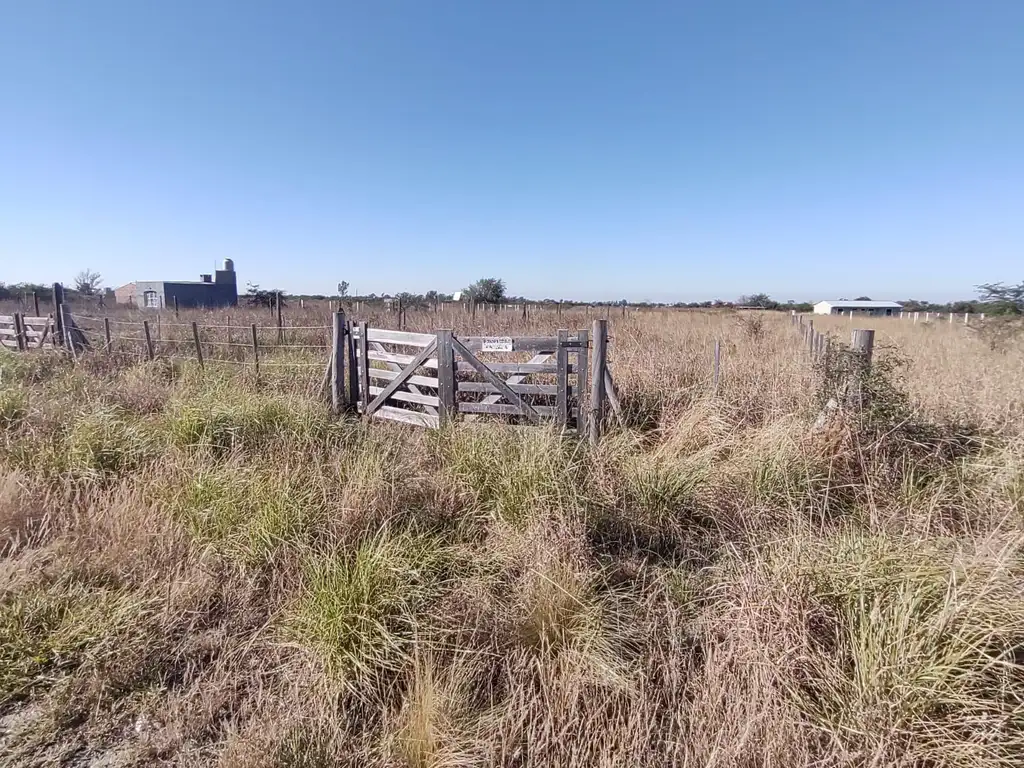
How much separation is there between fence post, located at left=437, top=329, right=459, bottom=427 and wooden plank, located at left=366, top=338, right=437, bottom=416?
17cm

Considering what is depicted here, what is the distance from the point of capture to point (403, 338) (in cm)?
694

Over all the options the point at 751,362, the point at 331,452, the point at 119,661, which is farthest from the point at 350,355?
the point at 751,362

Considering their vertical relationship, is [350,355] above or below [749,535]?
Answer: above

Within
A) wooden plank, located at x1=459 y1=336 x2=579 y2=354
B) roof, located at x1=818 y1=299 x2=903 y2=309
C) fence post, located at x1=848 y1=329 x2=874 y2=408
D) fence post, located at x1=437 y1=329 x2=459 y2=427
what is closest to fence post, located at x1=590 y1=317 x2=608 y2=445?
wooden plank, located at x1=459 y1=336 x2=579 y2=354

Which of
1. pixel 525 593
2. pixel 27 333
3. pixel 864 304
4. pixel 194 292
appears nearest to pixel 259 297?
pixel 194 292

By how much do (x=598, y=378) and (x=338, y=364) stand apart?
4175 millimetres

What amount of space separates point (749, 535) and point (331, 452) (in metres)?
3.84

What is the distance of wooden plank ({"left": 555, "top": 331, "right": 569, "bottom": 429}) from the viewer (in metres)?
5.79

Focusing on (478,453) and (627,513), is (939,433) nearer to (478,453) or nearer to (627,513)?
(627,513)

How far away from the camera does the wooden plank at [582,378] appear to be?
5793 millimetres

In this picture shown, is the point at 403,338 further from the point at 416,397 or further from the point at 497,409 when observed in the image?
the point at 497,409

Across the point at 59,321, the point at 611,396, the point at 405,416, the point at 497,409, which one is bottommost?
the point at 405,416

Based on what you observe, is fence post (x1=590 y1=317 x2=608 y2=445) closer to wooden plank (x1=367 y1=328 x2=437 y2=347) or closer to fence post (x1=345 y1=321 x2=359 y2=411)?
wooden plank (x1=367 y1=328 x2=437 y2=347)

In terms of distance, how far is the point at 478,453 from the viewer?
4609 millimetres
